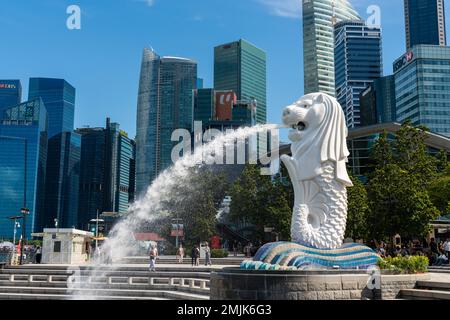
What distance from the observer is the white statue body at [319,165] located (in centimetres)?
1786

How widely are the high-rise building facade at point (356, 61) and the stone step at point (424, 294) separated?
171 m

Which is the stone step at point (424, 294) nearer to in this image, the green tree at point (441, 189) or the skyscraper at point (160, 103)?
the green tree at point (441, 189)

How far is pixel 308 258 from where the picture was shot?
634 inches

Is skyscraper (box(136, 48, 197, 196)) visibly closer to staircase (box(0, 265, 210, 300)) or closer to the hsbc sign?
the hsbc sign

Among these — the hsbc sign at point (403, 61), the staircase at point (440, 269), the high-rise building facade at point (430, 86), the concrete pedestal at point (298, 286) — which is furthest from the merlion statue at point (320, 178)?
the hsbc sign at point (403, 61)

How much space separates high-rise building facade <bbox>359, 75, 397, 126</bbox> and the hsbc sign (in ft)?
82.2

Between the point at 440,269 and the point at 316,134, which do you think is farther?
the point at 440,269

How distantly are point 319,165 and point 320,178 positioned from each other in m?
0.47

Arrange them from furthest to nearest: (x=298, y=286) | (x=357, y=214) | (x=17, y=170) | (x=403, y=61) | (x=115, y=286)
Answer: (x=17, y=170) → (x=403, y=61) → (x=357, y=214) → (x=115, y=286) → (x=298, y=286)

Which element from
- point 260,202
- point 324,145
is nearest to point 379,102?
point 260,202

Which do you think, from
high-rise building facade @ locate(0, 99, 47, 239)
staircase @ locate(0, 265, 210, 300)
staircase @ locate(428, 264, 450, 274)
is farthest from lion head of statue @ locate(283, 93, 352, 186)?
high-rise building facade @ locate(0, 99, 47, 239)

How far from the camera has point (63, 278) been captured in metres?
22.0

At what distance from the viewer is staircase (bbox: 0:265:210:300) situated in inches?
745

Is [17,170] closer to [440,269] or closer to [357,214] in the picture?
[357,214]
